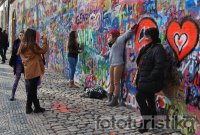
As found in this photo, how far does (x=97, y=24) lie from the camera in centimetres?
1017

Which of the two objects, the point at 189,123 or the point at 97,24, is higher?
the point at 97,24

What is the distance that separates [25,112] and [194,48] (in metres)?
3.95

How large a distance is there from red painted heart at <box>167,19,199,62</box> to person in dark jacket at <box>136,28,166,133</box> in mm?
326

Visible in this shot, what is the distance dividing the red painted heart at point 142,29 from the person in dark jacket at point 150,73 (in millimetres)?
944

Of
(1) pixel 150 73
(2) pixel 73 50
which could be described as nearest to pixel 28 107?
(1) pixel 150 73

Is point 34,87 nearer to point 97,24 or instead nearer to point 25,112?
point 25,112

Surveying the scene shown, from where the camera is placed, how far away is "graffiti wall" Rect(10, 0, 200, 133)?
5875 mm

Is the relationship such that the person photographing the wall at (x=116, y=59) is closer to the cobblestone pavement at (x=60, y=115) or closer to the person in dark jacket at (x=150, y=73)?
the cobblestone pavement at (x=60, y=115)

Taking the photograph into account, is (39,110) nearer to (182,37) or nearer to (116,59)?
(116,59)

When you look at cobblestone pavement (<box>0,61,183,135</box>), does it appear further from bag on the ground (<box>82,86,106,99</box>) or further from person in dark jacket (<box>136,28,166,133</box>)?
person in dark jacket (<box>136,28,166,133</box>)

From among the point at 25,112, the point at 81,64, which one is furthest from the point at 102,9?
the point at 25,112

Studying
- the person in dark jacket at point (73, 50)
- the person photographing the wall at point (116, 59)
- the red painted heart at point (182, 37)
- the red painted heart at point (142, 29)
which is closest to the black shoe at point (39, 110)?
the person photographing the wall at point (116, 59)

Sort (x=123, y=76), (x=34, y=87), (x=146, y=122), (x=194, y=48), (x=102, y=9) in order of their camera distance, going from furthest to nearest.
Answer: (x=102, y=9) < (x=123, y=76) < (x=34, y=87) < (x=146, y=122) < (x=194, y=48)

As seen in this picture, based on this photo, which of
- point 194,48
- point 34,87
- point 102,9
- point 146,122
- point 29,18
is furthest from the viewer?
point 29,18
